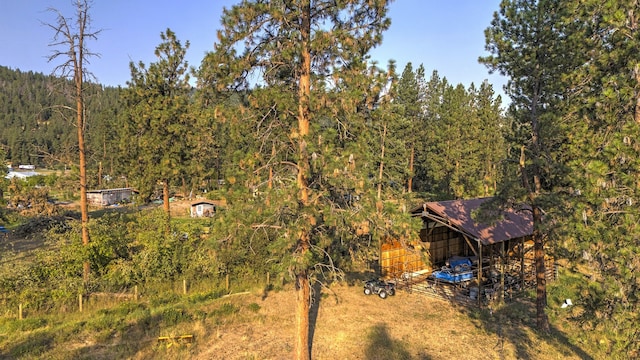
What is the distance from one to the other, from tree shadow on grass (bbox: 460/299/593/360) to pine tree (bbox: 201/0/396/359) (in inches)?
329

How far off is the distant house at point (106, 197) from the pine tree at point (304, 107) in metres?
48.8

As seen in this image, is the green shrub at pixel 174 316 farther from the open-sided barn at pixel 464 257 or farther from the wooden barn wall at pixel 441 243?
the wooden barn wall at pixel 441 243

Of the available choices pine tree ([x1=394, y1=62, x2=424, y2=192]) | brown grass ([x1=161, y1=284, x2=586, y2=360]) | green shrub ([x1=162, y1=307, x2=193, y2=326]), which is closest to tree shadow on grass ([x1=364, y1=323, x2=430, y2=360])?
brown grass ([x1=161, y1=284, x2=586, y2=360])

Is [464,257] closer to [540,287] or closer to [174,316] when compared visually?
[540,287]

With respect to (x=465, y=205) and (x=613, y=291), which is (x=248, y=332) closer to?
(x=613, y=291)

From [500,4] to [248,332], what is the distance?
15.8m

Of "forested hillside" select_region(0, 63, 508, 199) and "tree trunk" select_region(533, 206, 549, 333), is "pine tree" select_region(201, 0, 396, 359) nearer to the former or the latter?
"tree trunk" select_region(533, 206, 549, 333)

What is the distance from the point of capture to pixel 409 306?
58.7 ft

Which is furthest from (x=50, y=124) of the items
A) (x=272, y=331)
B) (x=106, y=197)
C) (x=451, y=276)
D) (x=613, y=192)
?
(x=613, y=192)

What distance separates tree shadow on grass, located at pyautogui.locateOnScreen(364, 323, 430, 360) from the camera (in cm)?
1258

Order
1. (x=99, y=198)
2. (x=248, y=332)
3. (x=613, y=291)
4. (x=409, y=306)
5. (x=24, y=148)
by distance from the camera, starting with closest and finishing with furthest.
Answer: (x=613, y=291) → (x=248, y=332) → (x=409, y=306) → (x=99, y=198) → (x=24, y=148)

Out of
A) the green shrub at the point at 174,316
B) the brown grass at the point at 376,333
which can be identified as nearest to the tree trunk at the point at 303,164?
the brown grass at the point at 376,333

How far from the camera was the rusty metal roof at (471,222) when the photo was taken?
61.1 ft

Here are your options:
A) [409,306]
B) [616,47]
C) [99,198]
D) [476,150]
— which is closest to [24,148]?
[99,198]
